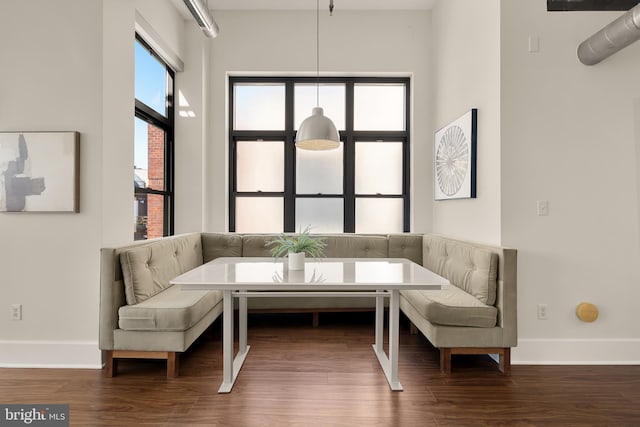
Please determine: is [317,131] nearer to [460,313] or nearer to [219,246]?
[460,313]

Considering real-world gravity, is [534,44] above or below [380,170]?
above

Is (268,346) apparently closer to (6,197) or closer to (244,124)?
(6,197)

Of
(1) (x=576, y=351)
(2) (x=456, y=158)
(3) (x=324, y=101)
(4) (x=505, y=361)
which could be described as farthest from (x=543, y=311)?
(3) (x=324, y=101)

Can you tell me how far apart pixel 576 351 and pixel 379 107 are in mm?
3253

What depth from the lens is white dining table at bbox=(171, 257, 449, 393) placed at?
6.91 feet

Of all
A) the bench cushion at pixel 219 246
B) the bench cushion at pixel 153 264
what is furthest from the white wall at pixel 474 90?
the bench cushion at pixel 153 264

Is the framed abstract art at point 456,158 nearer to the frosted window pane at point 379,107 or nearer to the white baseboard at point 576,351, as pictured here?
the frosted window pane at point 379,107

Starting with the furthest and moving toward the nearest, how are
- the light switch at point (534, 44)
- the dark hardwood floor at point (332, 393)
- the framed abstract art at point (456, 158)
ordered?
the framed abstract art at point (456, 158)
the light switch at point (534, 44)
the dark hardwood floor at point (332, 393)

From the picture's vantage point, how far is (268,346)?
3.15 meters

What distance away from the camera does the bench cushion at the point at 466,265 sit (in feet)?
8.65

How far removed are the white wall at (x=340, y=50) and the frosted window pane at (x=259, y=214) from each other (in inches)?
16.4

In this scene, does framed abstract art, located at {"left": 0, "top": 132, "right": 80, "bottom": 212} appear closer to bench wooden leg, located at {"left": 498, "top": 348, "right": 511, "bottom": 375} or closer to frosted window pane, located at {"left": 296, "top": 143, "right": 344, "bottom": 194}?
frosted window pane, located at {"left": 296, "top": 143, "right": 344, "bottom": 194}

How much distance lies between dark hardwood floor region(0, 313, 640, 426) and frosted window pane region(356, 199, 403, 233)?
1.82 metres

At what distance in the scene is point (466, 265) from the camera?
298 cm
